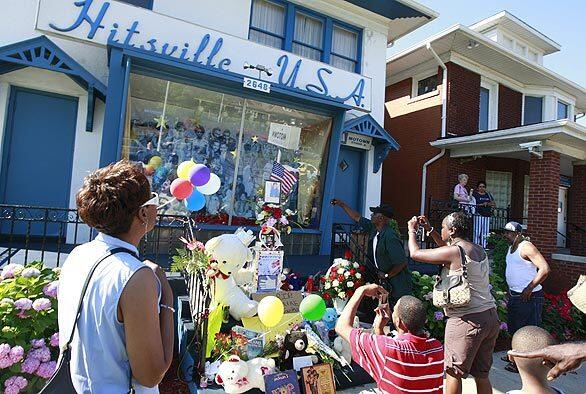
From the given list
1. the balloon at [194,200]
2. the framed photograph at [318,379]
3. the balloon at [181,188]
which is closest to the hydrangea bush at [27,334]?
the balloon at [181,188]

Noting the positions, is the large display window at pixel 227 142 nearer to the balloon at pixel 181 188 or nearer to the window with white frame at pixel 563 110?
the balloon at pixel 181 188

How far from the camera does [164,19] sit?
6445mm

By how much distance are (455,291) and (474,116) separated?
10438 millimetres

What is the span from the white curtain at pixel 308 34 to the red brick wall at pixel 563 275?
752 centimetres

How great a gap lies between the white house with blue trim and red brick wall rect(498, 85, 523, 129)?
528 cm

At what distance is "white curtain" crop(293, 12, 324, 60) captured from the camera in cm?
900

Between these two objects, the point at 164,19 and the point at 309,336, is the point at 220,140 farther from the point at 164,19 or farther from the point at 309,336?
the point at 309,336

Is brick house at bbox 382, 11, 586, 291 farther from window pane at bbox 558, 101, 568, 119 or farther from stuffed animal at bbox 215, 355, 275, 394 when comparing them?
stuffed animal at bbox 215, 355, 275, 394

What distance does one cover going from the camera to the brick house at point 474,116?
35.7 ft

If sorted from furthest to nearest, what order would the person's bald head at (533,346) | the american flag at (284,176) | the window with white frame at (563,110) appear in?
the window with white frame at (563,110)
the american flag at (284,176)
the person's bald head at (533,346)

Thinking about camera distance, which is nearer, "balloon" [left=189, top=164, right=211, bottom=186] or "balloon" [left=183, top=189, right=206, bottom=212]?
"balloon" [left=189, top=164, right=211, bottom=186]


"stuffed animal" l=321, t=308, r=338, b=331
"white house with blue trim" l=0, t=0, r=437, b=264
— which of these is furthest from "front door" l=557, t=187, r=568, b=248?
"stuffed animal" l=321, t=308, r=338, b=331

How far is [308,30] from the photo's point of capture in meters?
9.15

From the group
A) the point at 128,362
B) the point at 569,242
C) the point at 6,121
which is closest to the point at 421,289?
the point at 128,362
